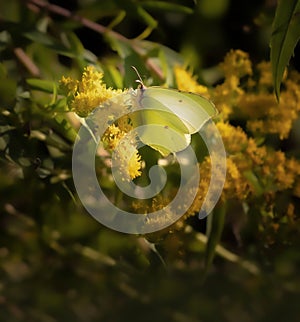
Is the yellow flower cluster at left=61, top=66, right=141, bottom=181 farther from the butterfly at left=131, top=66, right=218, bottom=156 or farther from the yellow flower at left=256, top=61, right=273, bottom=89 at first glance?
the yellow flower at left=256, top=61, right=273, bottom=89

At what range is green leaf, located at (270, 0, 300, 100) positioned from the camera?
0.45 metres

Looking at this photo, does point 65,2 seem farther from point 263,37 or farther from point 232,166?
point 232,166

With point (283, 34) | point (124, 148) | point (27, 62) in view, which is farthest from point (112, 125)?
point (27, 62)

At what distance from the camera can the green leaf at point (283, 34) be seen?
450 millimetres

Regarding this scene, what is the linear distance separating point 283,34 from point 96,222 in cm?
27

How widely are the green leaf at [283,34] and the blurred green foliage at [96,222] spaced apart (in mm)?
104

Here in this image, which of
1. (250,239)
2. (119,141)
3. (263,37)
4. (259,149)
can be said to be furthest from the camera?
(263,37)

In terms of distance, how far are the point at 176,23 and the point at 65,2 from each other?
0.12 meters

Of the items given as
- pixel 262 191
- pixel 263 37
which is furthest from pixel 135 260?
pixel 263 37

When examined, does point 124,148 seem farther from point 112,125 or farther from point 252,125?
point 252,125

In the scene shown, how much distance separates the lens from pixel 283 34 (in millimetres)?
460

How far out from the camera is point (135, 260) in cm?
58

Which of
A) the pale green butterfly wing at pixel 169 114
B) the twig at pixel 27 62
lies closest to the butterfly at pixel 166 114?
the pale green butterfly wing at pixel 169 114

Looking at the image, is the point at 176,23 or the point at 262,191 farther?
the point at 176,23
